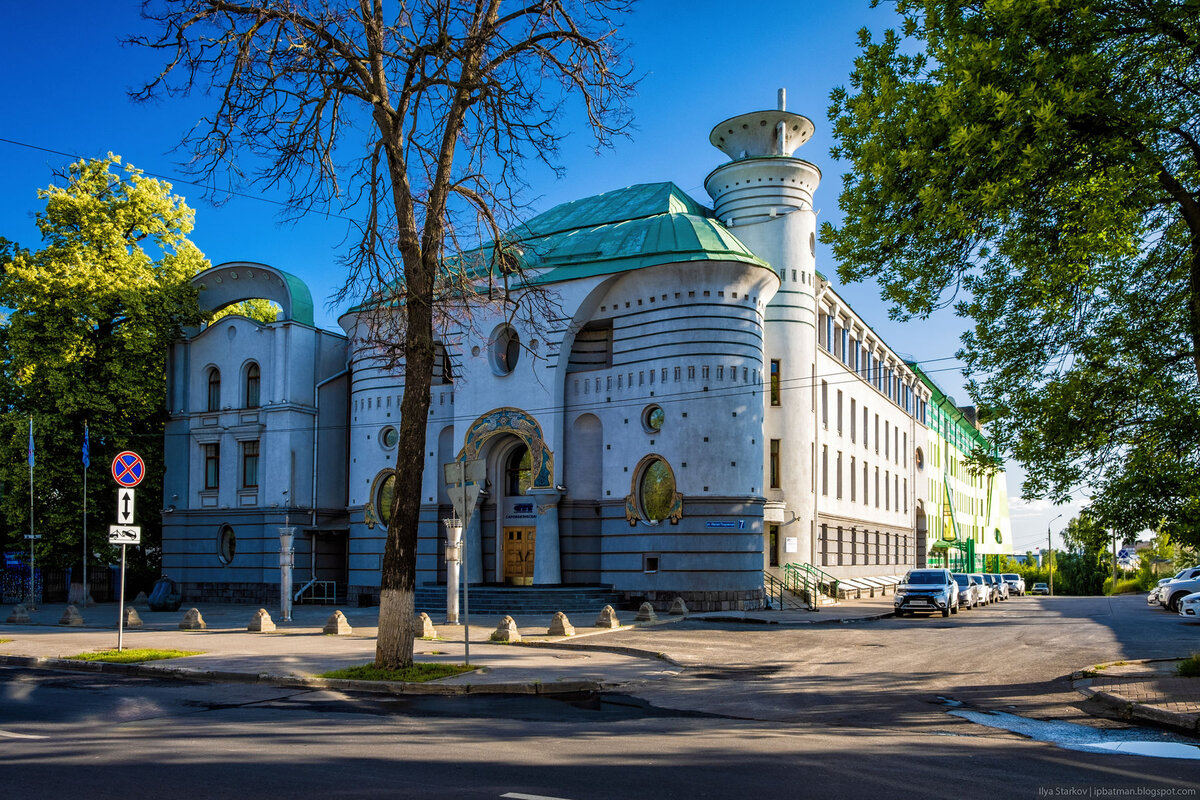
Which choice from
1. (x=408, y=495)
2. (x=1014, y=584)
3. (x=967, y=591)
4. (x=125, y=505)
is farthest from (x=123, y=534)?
(x=1014, y=584)

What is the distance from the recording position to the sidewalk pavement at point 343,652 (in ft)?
43.7

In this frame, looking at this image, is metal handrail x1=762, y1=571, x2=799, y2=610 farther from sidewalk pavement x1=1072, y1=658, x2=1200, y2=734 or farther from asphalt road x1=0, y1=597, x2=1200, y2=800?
sidewalk pavement x1=1072, y1=658, x2=1200, y2=734

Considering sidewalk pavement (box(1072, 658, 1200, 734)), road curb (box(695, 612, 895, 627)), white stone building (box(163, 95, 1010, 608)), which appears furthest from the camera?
Result: white stone building (box(163, 95, 1010, 608))

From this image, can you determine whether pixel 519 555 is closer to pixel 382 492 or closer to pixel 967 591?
pixel 382 492

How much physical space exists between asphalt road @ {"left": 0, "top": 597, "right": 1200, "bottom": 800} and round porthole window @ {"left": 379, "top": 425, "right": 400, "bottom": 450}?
1915 centimetres

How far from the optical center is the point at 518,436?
104 feet

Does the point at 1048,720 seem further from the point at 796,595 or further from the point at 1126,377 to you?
the point at 796,595

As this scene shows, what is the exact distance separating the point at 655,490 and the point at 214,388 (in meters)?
20.2

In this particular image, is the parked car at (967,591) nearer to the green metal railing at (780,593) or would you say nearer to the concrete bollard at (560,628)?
the green metal railing at (780,593)

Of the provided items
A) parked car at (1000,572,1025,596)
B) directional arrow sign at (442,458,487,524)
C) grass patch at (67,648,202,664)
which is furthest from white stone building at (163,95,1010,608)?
parked car at (1000,572,1025,596)

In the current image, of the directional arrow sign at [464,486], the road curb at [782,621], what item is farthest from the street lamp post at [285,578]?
the directional arrow sign at [464,486]

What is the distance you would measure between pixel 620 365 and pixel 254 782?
24.4 m

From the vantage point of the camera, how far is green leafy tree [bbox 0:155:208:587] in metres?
34.5

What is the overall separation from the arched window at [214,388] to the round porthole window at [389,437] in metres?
8.44
